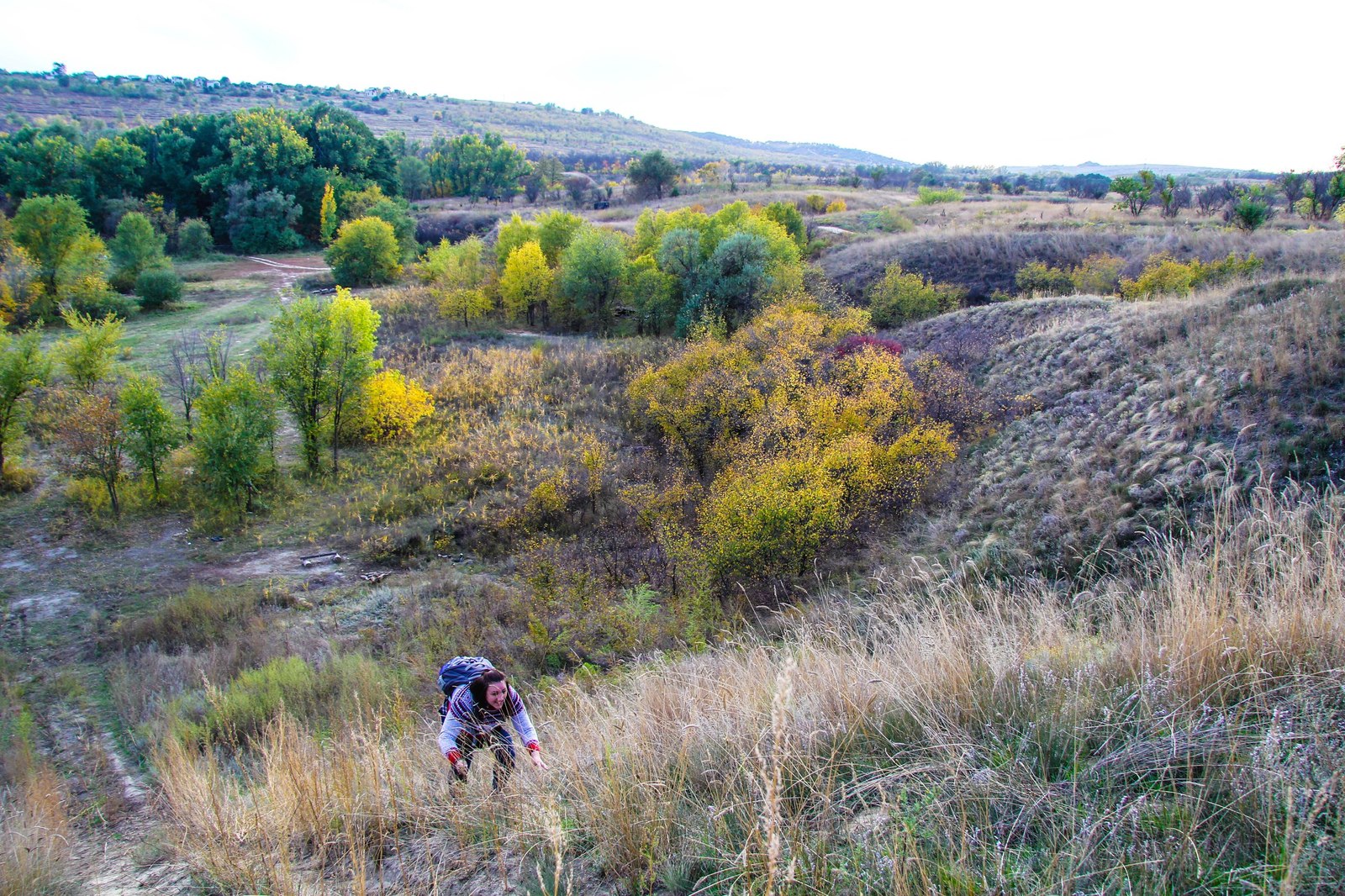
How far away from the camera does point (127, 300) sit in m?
33.9

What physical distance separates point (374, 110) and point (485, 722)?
15733 centimetres

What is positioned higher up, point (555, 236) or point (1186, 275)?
point (555, 236)

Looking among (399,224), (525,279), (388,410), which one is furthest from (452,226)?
(388,410)

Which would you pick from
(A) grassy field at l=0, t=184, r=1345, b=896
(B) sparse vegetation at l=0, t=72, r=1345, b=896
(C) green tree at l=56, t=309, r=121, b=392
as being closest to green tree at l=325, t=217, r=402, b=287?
(B) sparse vegetation at l=0, t=72, r=1345, b=896

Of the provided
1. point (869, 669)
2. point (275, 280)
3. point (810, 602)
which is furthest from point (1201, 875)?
point (275, 280)

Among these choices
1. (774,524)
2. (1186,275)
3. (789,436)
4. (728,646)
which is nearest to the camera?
(728,646)

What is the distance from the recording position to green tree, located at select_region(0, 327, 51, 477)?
15531 millimetres

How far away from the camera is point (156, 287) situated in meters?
33.3

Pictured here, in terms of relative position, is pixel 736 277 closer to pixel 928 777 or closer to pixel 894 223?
pixel 894 223

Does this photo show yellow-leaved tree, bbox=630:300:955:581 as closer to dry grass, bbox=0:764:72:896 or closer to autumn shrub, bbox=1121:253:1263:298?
dry grass, bbox=0:764:72:896

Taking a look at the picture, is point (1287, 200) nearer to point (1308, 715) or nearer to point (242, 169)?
point (1308, 715)

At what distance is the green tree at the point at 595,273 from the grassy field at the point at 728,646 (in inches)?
216

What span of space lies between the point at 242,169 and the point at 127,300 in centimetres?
2697

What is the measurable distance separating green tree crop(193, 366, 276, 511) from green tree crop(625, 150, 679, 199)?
53665mm
